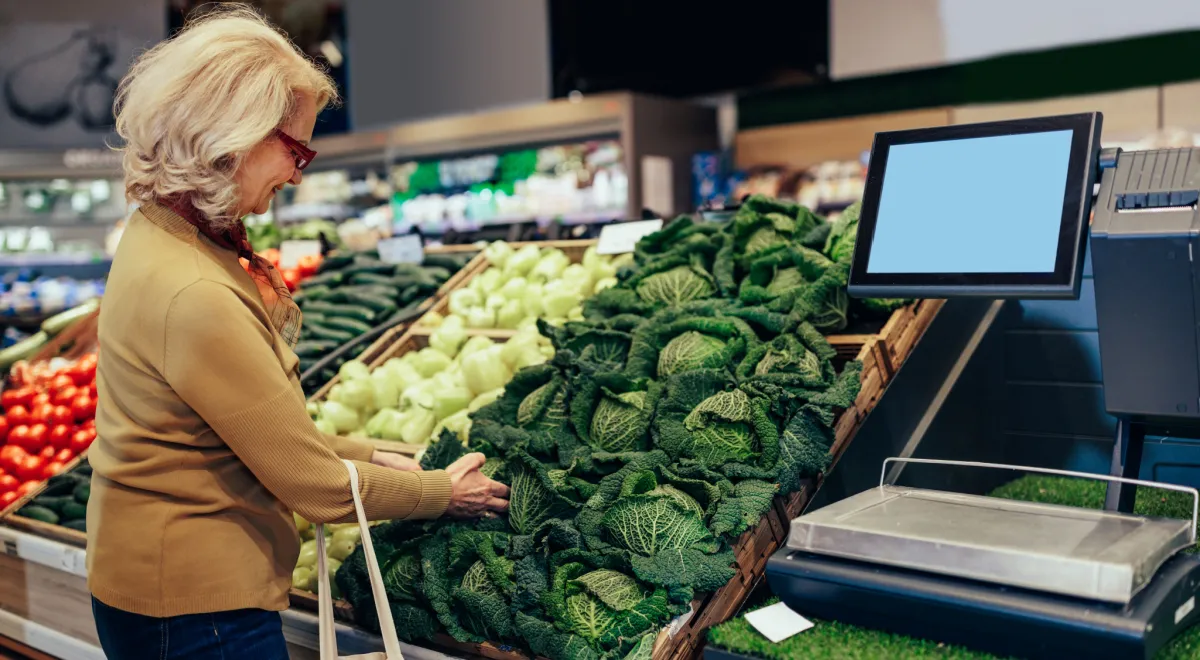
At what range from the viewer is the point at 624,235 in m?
3.46

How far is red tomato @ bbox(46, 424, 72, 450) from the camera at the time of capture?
12.5 ft

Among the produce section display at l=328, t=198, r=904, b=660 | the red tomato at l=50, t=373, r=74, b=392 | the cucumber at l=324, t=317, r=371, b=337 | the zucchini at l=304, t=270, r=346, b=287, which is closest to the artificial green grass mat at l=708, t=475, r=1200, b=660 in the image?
the produce section display at l=328, t=198, r=904, b=660

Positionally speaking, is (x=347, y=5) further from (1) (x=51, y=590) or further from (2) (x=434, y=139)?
(1) (x=51, y=590)

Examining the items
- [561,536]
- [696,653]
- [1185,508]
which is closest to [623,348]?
[561,536]

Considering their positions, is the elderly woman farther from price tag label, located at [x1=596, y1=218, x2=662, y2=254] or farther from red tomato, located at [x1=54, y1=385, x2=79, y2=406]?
red tomato, located at [x1=54, y1=385, x2=79, y2=406]

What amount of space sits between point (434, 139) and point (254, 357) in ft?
22.3

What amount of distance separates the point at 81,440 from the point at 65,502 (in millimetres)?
638

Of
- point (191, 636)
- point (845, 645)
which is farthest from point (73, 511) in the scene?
point (845, 645)

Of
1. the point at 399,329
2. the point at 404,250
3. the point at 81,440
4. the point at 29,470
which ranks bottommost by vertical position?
the point at 29,470

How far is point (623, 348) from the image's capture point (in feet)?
8.27

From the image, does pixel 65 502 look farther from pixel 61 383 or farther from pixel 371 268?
pixel 371 268

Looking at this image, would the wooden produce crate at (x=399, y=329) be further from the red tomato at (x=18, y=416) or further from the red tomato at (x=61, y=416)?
the red tomato at (x=18, y=416)

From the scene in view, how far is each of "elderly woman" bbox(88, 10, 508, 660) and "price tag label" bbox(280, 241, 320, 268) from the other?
120 inches

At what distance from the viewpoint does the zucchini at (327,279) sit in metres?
4.10
